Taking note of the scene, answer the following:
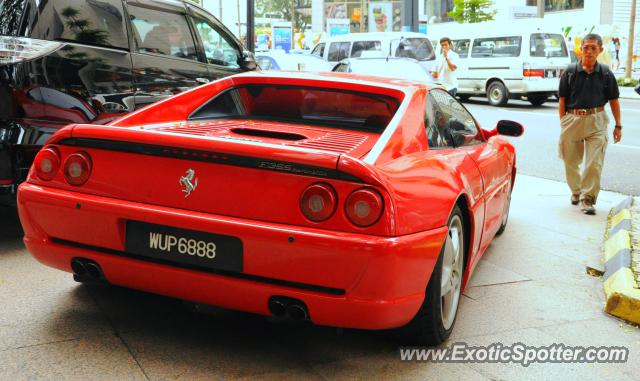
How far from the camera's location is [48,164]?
3375 mm

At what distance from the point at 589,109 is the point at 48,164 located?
5506 mm

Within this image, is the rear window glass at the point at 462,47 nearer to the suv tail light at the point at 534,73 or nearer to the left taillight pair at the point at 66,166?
the suv tail light at the point at 534,73

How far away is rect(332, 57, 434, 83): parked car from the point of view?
14.8m

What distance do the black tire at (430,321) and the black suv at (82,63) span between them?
2.94 m

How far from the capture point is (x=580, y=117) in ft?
Result: 24.0

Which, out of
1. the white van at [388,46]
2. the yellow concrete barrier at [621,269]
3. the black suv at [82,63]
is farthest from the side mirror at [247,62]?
the white van at [388,46]

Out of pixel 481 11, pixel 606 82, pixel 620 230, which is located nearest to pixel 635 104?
pixel 606 82

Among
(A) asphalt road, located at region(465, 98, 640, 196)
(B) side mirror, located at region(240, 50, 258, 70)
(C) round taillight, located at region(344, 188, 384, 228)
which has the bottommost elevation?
(A) asphalt road, located at region(465, 98, 640, 196)

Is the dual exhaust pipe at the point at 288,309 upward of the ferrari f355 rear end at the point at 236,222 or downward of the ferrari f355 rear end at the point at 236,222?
downward

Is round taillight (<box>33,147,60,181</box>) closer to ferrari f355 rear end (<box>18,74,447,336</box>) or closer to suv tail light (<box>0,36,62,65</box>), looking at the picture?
ferrari f355 rear end (<box>18,74,447,336</box>)

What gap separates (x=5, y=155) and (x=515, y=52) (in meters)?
18.4

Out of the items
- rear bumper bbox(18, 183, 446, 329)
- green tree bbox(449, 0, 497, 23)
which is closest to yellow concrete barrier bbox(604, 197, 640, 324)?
rear bumper bbox(18, 183, 446, 329)

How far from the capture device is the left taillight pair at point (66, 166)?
330 centimetres

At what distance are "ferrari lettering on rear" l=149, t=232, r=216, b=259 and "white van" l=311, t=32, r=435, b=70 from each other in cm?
1802
